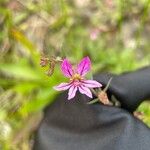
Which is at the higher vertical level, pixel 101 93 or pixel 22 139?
pixel 101 93

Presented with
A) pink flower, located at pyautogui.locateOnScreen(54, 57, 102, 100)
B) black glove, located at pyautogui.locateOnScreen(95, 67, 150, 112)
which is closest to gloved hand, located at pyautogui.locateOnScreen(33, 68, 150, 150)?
black glove, located at pyautogui.locateOnScreen(95, 67, 150, 112)

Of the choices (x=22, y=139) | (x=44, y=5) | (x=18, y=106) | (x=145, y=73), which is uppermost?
(x=44, y=5)

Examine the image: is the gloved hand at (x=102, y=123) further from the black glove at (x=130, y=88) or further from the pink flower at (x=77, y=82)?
the pink flower at (x=77, y=82)

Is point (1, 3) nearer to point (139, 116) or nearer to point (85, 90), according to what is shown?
point (139, 116)

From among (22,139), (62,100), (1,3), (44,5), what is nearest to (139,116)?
(62,100)

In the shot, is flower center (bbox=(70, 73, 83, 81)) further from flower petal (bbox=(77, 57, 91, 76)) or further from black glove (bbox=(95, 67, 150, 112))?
black glove (bbox=(95, 67, 150, 112))

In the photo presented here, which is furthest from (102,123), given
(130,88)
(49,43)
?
(49,43)
